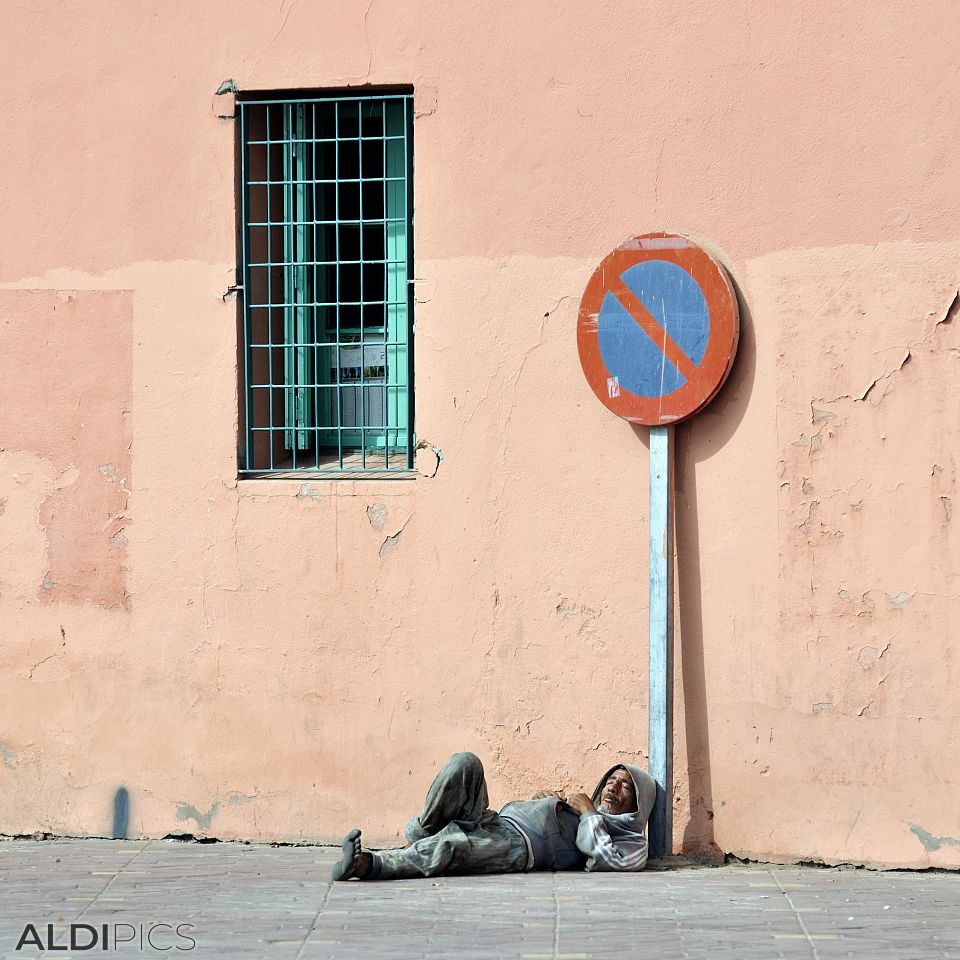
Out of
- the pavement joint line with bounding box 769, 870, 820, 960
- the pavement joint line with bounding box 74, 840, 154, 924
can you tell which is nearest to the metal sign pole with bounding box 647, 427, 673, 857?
the pavement joint line with bounding box 769, 870, 820, 960

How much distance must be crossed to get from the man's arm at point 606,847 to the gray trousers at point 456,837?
0.81ft

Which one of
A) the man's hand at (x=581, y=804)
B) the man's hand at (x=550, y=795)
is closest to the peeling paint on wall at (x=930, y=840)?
the man's hand at (x=581, y=804)

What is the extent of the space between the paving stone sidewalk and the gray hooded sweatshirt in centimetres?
8

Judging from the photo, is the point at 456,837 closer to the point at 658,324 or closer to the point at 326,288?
the point at 658,324

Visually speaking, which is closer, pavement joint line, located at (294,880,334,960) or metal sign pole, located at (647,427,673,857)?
pavement joint line, located at (294,880,334,960)

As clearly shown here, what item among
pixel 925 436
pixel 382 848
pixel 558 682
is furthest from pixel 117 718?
pixel 925 436

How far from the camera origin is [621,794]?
201 inches

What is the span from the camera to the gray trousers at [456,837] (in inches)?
198

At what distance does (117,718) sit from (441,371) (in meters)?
2.07

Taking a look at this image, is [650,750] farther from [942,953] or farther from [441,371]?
[441,371]

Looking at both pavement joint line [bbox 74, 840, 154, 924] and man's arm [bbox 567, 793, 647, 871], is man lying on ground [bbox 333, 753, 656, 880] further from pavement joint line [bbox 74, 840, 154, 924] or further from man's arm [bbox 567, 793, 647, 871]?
pavement joint line [bbox 74, 840, 154, 924]

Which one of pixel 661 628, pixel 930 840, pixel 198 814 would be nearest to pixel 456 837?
pixel 661 628

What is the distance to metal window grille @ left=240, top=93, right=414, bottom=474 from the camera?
18.7 feet

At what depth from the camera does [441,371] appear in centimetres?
552
